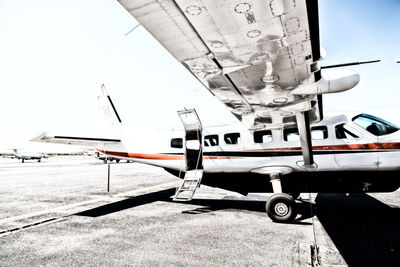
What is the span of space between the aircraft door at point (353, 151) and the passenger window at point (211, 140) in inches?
155

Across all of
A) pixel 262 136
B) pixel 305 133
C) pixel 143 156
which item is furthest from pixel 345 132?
pixel 143 156

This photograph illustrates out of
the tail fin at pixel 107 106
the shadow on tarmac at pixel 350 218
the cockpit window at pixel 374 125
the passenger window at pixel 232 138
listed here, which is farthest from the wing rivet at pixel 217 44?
the tail fin at pixel 107 106

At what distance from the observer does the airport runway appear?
13.7 ft

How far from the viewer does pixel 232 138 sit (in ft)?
28.3

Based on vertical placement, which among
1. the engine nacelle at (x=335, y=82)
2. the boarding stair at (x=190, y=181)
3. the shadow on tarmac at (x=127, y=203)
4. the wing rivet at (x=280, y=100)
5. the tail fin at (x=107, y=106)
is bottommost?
the shadow on tarmac at (x=127, y=203)

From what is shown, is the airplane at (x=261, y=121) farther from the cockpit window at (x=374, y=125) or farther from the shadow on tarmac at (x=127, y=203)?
the shadow on tarmac at (x=127, y=203)

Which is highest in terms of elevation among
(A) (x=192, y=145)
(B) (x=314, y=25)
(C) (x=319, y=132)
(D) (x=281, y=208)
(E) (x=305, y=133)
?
(B) (x=314, y=25)

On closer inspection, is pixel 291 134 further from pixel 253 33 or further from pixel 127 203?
pixel 127 203

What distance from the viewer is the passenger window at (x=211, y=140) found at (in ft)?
29.0

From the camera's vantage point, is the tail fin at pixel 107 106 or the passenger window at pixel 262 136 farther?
the tail fin at pixel 107 106

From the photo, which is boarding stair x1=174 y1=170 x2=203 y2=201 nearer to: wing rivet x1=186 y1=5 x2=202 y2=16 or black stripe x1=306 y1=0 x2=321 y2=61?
black stripe x1=306 y1=0 x2=321 y2=61

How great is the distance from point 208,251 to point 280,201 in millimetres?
3102

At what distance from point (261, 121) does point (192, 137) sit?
2.98 m

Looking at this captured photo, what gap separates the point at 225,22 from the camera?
302 centimetres
